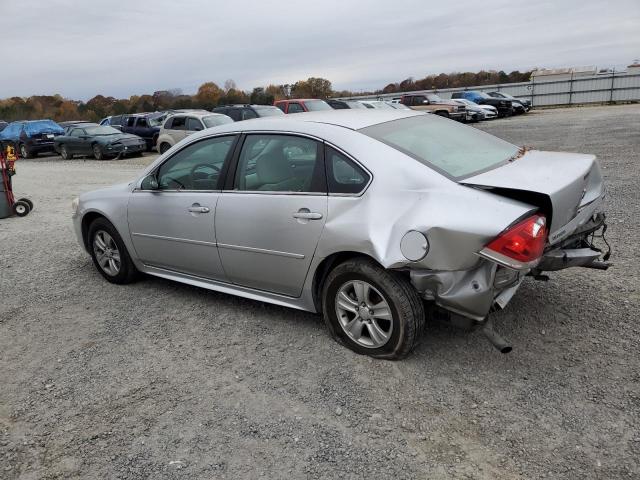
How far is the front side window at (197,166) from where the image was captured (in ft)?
13.9

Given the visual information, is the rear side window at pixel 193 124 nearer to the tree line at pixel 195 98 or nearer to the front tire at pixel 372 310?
→ the front tire at pixel 372 310

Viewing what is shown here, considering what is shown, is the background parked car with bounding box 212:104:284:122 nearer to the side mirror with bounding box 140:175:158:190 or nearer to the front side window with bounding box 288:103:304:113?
the front side window with bounding box 288:103:304:113

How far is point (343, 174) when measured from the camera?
11.5 feet

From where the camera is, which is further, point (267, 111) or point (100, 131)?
point (100, 131)

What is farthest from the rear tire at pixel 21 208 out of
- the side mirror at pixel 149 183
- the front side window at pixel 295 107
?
the front side window at pixel 295 107

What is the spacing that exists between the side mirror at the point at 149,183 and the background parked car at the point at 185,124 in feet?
39.1

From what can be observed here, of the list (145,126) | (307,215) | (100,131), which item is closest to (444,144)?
(307,215)

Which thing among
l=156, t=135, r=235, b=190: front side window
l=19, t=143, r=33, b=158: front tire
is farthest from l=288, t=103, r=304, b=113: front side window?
l=156, t=135, r=235, b=190: front side window

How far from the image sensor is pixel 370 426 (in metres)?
2.88

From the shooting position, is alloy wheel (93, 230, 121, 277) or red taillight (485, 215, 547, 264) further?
alloy wheel (93, 230, 121, 277)

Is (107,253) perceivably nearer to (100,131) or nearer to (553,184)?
(553,184)

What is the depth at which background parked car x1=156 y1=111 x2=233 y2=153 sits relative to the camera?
16453 millimetres

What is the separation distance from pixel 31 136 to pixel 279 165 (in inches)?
908

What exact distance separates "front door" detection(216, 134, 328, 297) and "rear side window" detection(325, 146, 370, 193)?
7 cm
